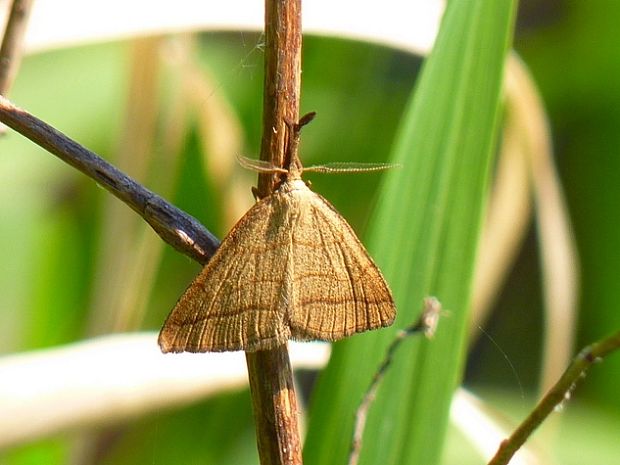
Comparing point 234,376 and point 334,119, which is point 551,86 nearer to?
point 334,119

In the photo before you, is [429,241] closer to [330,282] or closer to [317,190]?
Result: [330,282]

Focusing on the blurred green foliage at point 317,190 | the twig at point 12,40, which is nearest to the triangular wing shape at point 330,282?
the twig at point 12,40

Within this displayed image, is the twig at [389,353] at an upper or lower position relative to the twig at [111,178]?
lower

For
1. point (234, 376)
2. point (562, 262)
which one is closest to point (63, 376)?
point (234, 376)

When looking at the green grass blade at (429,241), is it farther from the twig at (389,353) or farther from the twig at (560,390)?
the twig at (560,390)

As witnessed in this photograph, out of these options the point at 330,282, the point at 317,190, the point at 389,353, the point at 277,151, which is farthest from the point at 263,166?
the point at 317,190

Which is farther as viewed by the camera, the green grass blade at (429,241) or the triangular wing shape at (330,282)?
the green grass blade at (429,241)

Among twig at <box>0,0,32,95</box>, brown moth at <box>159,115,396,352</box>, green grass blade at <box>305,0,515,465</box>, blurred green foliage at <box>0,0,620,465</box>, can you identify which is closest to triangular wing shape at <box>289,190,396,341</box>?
brown moth at <box>159,115,396,352</box>
